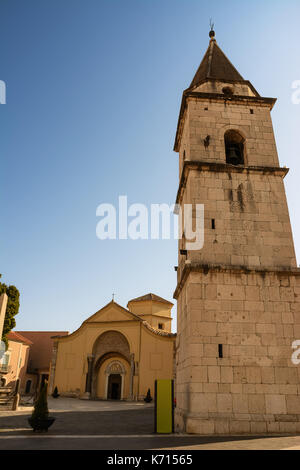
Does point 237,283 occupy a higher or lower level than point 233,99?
lower

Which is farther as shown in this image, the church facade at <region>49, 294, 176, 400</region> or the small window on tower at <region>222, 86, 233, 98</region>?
the church facade at <region>49, 294, 176, 400</region>

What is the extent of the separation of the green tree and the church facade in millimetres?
6551

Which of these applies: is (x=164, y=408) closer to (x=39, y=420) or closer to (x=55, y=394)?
(x=39, y=420)

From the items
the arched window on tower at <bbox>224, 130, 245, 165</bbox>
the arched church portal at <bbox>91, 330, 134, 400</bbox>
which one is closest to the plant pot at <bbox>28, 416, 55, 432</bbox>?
the arched window on tower at <bbox>224, 130, 245, 165</bbox>

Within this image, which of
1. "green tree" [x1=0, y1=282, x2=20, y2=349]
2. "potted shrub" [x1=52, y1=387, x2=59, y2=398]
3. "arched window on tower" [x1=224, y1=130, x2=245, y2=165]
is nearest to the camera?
"arched window on tower" [x1=224, y1=130, x2=245, y2=165]

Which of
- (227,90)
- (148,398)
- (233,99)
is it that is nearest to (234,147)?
(233,99)

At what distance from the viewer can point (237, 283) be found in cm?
1073

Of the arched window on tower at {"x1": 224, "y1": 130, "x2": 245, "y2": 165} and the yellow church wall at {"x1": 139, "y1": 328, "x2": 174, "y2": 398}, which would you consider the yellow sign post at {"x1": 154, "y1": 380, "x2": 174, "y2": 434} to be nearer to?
the arched window on tower at {"x1": 224, "y1": 130, "x2": 245, "y2": 165}

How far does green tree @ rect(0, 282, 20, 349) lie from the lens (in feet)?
85.3

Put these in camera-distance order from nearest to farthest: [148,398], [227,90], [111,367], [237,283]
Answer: [237,283]
[227,90]
[148,398]
[111,367]

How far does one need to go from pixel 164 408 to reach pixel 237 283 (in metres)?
4.35
